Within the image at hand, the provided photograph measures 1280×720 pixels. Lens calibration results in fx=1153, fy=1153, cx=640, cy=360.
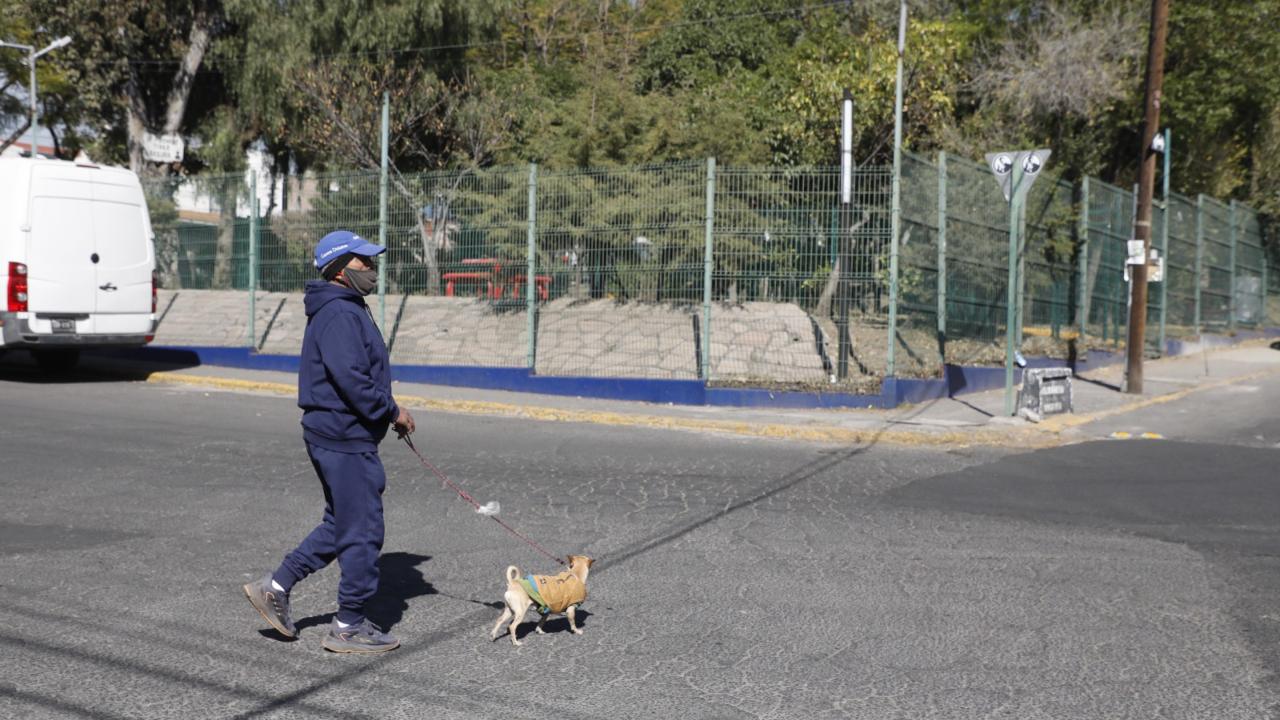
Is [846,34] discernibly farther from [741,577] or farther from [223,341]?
[741,577]

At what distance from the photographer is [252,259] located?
57.7 feet

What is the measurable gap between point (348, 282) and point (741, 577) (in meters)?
2.68

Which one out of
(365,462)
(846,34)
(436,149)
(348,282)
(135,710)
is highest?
(846,34)

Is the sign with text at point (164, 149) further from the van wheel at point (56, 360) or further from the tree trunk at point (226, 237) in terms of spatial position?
the van wheel at point (56, 360)

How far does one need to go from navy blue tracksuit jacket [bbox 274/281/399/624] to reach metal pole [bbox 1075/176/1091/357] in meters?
16.0

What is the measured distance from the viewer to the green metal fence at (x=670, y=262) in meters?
13.9

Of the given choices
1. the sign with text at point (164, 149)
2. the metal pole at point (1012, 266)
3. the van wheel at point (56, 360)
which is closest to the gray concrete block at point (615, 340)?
the metal pole at point (1012, 266)

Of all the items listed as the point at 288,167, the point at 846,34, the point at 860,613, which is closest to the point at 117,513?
the point at 860,613

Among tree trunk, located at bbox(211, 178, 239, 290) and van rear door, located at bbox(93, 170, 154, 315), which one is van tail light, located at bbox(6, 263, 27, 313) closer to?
van rear door, located at bbox(93, 170, 154, 315)

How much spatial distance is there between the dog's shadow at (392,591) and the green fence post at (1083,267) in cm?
1473

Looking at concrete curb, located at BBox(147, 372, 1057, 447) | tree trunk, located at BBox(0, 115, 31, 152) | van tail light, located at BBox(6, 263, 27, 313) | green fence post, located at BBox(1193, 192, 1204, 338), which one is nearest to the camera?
concrete curb, located at BBox(147, 372, 1057, 447)

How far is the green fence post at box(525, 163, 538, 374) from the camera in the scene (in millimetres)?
15125

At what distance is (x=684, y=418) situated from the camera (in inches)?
512

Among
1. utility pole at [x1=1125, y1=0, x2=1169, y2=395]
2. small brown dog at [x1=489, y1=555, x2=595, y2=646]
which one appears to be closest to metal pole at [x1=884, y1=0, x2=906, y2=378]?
utility pole at [x1=1125, y1=0, x2=1169, y2=395]
